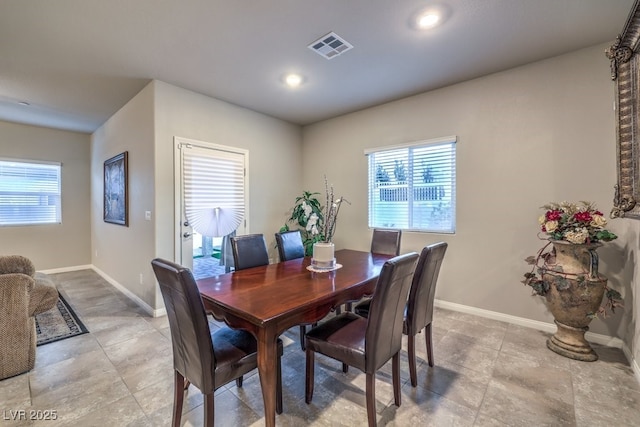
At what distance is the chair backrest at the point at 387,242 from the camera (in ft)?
10.3

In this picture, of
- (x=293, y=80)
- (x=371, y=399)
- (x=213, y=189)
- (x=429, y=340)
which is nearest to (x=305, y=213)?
(x=213, y=189)

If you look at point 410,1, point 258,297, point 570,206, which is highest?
point 410,1

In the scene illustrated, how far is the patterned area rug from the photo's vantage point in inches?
108

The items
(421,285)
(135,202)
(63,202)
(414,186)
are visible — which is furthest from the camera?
(63,202)

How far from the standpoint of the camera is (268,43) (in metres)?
2.51

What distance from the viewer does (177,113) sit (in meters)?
3.39

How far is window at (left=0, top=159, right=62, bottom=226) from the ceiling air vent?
5569 mm

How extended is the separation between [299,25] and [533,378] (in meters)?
3.24

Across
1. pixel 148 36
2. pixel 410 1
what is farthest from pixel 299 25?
pixel 148 36

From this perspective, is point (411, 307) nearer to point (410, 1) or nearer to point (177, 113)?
point (410, 1)

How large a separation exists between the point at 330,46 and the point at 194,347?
8.43 ft

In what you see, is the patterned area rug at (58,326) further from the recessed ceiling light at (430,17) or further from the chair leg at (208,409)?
the recessed ceiling light at (430,17)

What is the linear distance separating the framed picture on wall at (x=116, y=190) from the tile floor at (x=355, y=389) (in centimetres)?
186

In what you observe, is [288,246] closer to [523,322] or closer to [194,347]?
[194,347]
